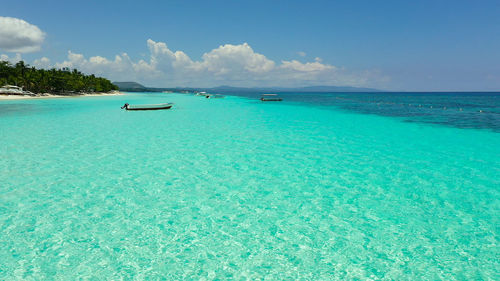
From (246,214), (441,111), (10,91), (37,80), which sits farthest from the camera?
(37,80)

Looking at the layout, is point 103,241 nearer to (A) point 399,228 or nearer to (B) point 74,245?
(B) point 74,245

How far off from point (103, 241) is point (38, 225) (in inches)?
95.4

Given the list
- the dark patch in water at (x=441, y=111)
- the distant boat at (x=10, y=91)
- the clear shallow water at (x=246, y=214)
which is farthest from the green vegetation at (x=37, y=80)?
the clear shallow water at (x=246, y=214)

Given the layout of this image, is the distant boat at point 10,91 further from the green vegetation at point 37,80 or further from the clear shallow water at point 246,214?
the clear shallow water at point 246,214

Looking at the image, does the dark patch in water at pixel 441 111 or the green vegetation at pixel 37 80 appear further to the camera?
the green vegetation at pixel 37 80

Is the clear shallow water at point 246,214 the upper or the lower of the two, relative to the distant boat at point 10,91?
lower

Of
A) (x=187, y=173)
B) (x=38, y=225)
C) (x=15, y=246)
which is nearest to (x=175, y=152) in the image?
(x=187, y=173)

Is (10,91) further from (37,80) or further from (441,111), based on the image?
(441,111)

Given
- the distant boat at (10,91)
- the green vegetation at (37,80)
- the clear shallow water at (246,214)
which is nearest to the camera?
Answer: the clear shallow water at (246,214)

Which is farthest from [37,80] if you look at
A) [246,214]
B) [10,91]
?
[246,214]

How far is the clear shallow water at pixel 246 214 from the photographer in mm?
6449

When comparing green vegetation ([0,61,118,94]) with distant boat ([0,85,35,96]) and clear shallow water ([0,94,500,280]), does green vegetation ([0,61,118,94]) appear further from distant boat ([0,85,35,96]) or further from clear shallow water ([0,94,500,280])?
clear shallow water ([0,94,500,280])

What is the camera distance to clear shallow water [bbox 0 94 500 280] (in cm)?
645

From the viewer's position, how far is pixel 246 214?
9.18 meters
